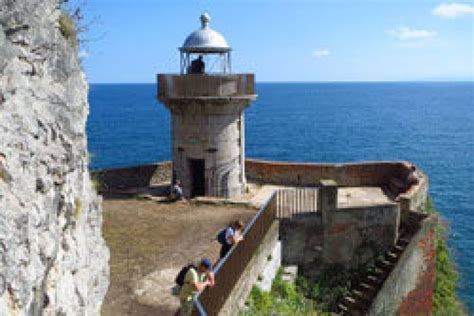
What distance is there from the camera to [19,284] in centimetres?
445

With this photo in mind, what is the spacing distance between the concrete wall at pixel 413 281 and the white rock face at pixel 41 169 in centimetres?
1140

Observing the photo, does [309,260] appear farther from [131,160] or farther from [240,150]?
[131,160]

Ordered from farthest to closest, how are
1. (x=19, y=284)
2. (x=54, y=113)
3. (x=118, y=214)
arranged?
(x=118, y=214) < (x=54, y=113) < (x=19, y=284)

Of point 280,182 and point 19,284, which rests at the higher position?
point 19,284

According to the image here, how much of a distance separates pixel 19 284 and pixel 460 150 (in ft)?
230

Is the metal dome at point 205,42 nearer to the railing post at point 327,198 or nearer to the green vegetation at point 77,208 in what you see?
the railing post at point 327,198

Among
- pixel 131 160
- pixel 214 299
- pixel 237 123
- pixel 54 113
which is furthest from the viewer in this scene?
pixel 131 160

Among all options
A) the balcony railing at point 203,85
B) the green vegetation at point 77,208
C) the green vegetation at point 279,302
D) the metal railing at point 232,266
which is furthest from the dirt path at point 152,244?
the green vegetation at point 77,208

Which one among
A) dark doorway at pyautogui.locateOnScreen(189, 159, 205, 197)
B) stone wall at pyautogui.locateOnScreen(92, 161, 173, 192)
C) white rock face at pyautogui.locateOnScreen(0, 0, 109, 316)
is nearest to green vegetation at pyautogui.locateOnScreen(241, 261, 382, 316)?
dark doorway at pyautogui.locateOnScreen(189, 159, 205, 197)

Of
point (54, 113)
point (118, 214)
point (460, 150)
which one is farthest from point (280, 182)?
point (460, 150)

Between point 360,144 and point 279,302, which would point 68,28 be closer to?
point 279,302

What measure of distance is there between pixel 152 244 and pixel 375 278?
7048 millimetres

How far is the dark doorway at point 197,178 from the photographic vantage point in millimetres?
20578

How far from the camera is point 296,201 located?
17609 mm
